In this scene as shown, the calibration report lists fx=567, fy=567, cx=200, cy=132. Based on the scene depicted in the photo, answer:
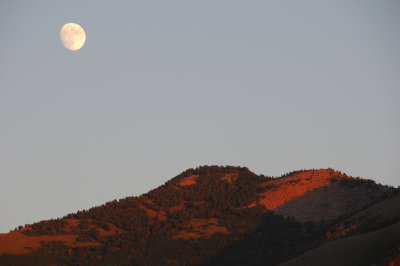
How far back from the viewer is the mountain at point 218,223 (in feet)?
219

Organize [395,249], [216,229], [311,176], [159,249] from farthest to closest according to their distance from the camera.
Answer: [311,176], [216,229], [159,249], [395,249]

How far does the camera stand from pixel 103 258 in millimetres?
68875

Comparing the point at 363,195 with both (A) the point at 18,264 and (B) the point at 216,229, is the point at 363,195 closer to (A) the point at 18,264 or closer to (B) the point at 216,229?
(B) the point at 216,229

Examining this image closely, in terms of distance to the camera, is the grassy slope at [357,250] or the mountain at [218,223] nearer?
the grassy slope at [357,250]

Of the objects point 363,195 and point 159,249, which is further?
point 363,195

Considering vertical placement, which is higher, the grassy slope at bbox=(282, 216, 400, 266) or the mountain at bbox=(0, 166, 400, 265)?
the mountain at bbox=(0, 166, 400, 265)

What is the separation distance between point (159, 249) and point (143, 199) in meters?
19.7

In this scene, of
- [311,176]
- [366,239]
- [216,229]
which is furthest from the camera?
[311,176]

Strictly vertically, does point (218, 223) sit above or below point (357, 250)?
above

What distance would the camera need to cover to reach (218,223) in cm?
7694

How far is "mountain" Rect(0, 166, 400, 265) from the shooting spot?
219 feet

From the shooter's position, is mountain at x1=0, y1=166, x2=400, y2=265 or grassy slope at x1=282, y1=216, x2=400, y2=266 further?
mountain at x1=0, y1=166, x2=400, y2=265

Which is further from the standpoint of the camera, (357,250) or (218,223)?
(218,223)

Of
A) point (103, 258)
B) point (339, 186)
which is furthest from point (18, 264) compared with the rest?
point (339, 186)
